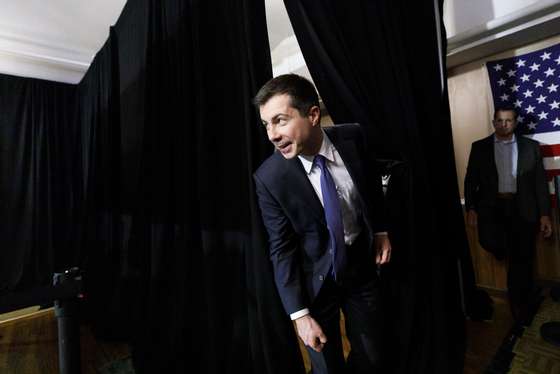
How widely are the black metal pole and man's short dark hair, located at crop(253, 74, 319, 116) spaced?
84cm

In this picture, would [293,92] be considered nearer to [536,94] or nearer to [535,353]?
[535,353]

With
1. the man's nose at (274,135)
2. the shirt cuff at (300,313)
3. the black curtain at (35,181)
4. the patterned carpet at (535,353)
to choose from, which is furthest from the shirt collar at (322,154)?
the black curtain at (35,181)

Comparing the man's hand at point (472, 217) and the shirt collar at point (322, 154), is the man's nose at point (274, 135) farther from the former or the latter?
the man's hand at point (472, 217)

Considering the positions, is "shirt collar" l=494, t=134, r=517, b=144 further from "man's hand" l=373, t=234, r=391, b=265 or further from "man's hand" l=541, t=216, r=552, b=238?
"man's hand" l=373, t=234, r=391, b=265

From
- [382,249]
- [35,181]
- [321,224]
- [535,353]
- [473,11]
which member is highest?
[473,11]

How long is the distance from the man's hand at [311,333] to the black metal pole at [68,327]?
726 mm

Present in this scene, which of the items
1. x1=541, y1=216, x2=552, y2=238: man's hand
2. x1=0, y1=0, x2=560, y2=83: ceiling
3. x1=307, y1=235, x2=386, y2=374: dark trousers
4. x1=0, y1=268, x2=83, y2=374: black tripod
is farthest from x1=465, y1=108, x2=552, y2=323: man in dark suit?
x1=0, y1=268, x2=83, y2=374: black tripod

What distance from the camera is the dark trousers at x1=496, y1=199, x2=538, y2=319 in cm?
208

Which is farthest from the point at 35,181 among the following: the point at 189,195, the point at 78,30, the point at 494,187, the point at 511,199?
the point at 511,199

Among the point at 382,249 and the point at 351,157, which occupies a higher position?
the point at 351,157

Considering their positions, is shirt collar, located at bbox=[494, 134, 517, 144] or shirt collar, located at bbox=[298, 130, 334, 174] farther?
shirt collar, located at bbox=[494, 134, 517, 144]

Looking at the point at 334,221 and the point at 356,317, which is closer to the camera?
the point at 334,221

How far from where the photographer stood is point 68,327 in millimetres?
955

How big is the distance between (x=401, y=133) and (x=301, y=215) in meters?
0.64
